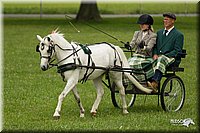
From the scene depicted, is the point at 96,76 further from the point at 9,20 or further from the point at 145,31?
the point at 9,20

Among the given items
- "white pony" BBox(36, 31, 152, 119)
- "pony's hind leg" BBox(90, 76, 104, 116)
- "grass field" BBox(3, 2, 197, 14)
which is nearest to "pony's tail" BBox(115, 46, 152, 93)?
"white pony" BBox(36, 31, 152, 119)

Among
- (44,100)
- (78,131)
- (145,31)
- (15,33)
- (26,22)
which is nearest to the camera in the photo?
(78,131)

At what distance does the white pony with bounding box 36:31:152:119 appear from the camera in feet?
33.3

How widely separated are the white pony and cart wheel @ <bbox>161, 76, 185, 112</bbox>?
0.39 metres

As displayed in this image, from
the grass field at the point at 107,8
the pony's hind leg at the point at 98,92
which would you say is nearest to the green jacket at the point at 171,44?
the pony's hind leg at the point at 98,92

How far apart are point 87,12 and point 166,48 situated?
1063 inches

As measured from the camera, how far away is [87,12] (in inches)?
1502

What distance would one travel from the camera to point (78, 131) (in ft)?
30.2

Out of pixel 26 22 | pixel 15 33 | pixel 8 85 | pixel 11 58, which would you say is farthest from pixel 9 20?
pixel 8 85

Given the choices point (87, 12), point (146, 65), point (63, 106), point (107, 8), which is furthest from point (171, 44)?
point (107, 8)

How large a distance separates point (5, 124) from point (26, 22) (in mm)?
28418

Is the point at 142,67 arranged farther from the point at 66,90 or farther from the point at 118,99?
the point at 66,90

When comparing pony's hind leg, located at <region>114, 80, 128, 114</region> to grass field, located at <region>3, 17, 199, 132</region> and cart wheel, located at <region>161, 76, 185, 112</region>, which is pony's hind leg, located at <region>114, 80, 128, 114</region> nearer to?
grass field, located at <region>3, 17, 199, 132</region>

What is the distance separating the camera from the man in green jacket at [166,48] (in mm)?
11148
